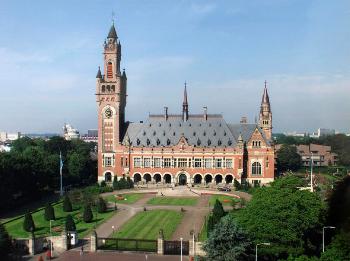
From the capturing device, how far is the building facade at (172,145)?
317 ft

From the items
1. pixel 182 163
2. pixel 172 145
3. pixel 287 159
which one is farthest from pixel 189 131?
pixel 287 159

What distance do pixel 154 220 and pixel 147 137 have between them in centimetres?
3943

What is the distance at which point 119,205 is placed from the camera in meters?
73.1

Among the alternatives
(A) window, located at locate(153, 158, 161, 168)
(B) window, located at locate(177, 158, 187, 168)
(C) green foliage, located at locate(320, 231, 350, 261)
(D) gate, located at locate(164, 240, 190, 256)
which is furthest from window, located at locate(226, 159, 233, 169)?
(C) green foliage, located at locate(320, 231, 350, 261)

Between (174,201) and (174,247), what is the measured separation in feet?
101

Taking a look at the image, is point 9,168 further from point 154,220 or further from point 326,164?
point 326,164

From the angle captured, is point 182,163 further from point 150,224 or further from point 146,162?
point 150,224

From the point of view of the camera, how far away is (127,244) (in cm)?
4922

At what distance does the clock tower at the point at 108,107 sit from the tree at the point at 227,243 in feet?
196

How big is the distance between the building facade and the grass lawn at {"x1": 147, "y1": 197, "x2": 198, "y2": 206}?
16196 millimetres

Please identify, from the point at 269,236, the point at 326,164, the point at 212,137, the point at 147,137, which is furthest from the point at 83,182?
the point at 326,164

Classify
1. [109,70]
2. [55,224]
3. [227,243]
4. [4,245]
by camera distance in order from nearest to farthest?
[227,243], [4,245], [55,224], [109,70]

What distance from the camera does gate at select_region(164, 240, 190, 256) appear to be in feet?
154

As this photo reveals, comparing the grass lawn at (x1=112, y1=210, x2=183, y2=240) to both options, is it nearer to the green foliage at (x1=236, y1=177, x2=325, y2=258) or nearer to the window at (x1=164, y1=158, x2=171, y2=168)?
the green foliage at (x1=236, y1=177, x2=325, y2=258)
